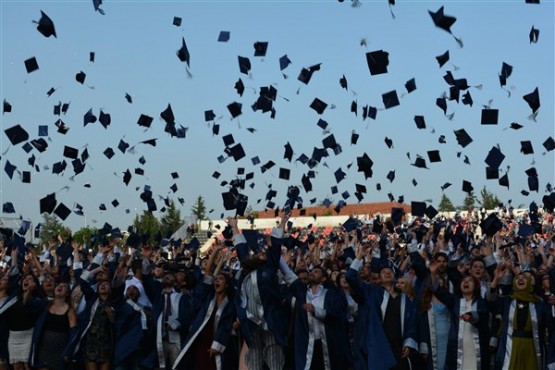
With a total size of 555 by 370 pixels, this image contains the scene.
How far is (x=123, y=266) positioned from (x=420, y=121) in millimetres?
10058

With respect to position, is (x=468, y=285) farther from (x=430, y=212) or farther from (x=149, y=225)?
(x=149, y=225)

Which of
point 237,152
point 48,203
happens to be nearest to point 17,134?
point 48,203

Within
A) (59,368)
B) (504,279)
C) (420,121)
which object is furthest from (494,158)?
(59,368)

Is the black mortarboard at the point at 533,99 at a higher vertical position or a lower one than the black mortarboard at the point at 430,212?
higher

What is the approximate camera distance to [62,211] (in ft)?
63.6

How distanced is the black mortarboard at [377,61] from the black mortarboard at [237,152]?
12.5 ft

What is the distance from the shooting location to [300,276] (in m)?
A: 12.1

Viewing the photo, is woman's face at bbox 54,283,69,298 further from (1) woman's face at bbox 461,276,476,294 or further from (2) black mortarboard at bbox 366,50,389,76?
(2) black mortarboard at bbox 366,50,389,76

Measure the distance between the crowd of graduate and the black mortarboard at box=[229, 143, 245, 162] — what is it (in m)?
6.14

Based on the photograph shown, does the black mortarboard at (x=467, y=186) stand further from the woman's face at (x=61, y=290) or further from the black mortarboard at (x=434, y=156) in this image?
the woman's face at (x=61, y=290)

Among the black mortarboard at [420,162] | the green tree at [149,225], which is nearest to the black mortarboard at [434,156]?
the black mortarboard at [420,162]

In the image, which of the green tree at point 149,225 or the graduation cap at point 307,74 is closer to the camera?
the graduation cap at point 307,74

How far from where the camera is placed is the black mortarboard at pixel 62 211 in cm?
1933

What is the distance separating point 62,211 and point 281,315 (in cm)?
868
